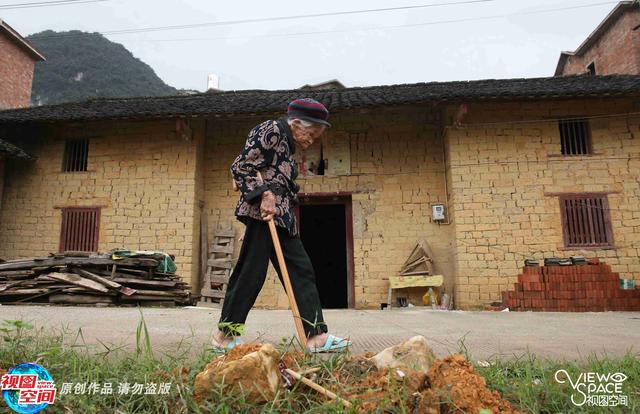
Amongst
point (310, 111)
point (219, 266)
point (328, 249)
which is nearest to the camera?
point (310, 111)

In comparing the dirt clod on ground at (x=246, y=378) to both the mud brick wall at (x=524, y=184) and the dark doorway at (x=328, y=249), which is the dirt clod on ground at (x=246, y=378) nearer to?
the mud brick wall at (x=524, y=184)

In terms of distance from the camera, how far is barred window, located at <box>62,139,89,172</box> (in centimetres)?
1034

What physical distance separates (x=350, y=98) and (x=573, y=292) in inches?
233

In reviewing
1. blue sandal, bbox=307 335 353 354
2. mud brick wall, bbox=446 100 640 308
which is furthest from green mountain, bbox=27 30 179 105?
blue sandal, bbox=307 335 353 354

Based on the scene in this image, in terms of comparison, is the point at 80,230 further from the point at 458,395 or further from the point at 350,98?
the point at 458,395

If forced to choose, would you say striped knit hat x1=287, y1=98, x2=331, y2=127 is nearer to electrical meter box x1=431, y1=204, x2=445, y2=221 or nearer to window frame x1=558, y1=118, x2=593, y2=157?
electrical meter box x1=431, y1=204, x2=445, y2=221

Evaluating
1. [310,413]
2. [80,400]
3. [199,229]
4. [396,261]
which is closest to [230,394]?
[310,413]

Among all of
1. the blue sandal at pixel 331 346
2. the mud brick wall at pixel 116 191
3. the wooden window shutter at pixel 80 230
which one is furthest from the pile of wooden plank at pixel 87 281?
the blue sandal at pixel 331 346

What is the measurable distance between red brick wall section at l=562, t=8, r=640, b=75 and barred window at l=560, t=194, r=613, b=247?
877cm

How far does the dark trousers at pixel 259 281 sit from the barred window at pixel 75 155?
30.6 feet

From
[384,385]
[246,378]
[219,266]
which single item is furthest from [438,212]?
[246,378]

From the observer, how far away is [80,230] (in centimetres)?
974

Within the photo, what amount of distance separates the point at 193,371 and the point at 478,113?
8882 mm

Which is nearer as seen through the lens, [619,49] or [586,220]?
[586,220]
